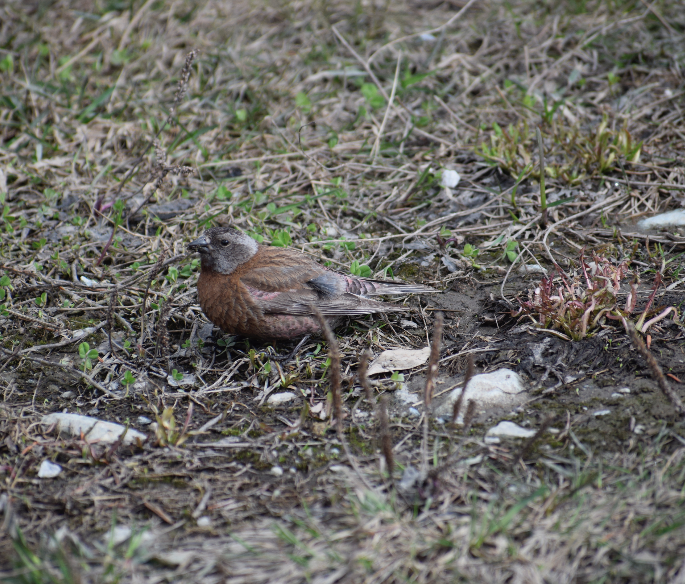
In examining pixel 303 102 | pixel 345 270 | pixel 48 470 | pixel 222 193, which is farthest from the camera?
pixel 303 102

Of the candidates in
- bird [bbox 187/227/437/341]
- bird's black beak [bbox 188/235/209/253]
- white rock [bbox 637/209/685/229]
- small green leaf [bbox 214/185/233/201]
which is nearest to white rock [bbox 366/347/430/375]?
bird [bbox 187/227/437/341]

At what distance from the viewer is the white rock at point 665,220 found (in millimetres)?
4977

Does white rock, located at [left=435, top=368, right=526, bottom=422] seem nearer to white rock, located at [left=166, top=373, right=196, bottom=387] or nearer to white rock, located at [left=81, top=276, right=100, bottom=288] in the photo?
white rock, located at [left=166, top=373, right=196, bottom=387]

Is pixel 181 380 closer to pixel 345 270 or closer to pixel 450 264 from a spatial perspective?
pixel 345 270

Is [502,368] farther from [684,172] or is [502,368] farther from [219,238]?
[684,172]

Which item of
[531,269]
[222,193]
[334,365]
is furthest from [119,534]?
[222,193]

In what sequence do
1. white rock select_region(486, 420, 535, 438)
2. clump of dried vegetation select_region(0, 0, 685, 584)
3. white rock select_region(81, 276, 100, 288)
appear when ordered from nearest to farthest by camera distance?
clump of dried vegetation select_region(0, 0, 685, 584) < white rock select_region(486, 420, 535, 438) < white rock select_region(81, 276, 100, 288)

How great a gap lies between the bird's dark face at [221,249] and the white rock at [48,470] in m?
1.67

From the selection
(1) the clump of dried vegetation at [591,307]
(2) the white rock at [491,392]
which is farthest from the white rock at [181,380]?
(1) the clump of dried vegetation at [591,307]

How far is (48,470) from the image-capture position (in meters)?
3.21

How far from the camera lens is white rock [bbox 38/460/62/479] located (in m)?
3.19

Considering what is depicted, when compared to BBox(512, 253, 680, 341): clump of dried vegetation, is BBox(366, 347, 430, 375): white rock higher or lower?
lower

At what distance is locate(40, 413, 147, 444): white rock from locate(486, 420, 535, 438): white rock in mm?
1759

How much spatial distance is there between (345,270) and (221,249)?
1001mm
